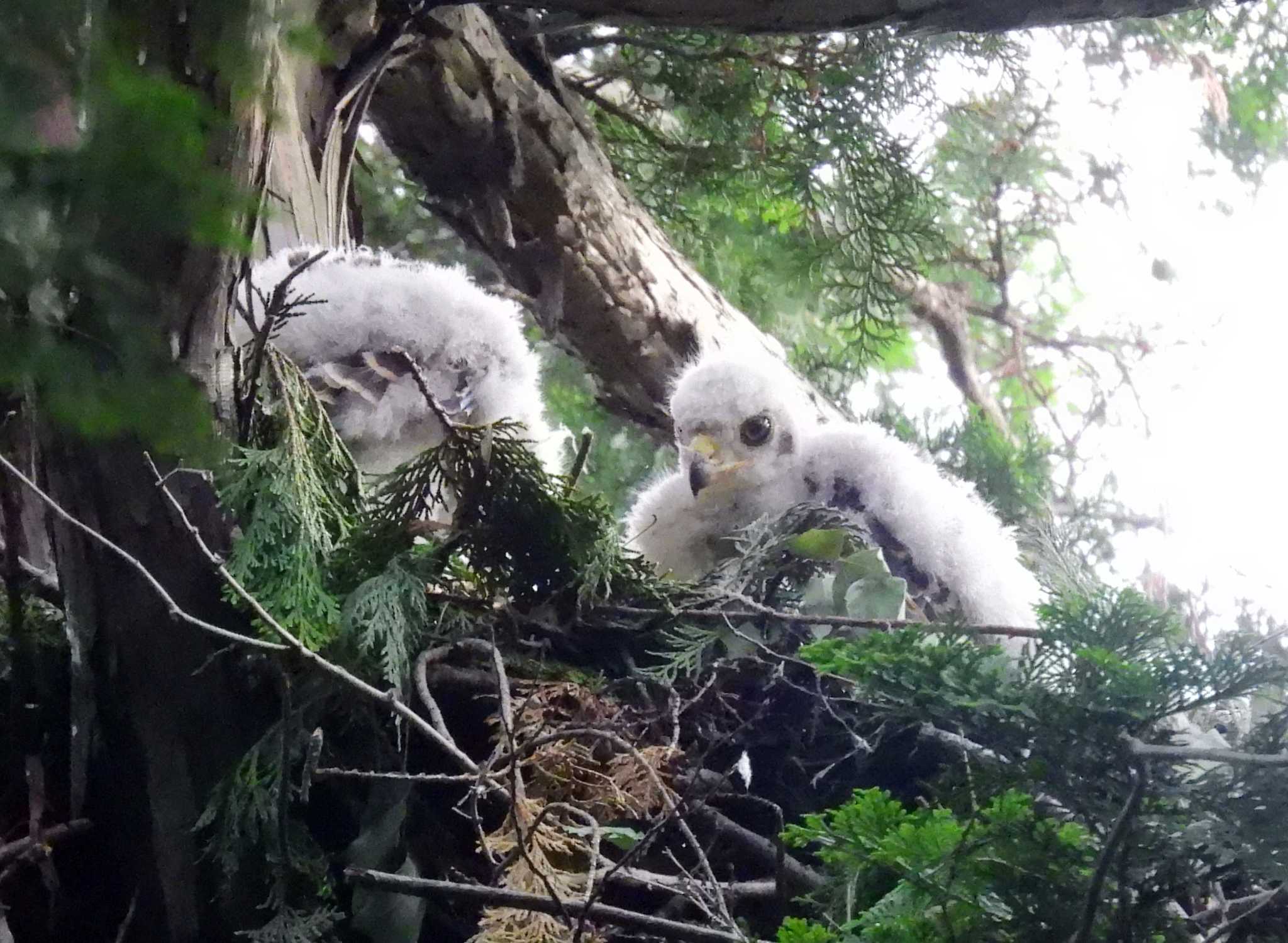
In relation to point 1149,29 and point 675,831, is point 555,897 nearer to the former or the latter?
point 675,831

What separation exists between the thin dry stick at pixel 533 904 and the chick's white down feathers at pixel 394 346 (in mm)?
1040

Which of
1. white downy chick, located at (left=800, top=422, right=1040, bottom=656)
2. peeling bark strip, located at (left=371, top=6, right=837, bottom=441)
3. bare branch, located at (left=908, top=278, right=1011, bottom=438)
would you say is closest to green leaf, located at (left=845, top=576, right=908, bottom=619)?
white downy chick, located at (left=800, top=422, right=1040, bottom=656)

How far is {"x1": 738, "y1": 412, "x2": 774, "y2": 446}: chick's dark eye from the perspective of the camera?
234 cm

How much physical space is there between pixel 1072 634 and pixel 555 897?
494 mm

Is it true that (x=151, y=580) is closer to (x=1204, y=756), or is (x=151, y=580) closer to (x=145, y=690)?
(x=145, y=690)

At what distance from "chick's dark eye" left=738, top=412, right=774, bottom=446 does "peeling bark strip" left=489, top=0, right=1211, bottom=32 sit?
86cm

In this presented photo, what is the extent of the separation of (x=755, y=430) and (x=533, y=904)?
1434 mm

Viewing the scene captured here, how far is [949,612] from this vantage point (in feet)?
3.64

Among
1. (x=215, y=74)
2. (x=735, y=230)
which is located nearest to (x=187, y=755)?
(x=215, y=74)

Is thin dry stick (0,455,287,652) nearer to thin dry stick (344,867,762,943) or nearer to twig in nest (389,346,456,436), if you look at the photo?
thin dry stick (344,867,762,943)

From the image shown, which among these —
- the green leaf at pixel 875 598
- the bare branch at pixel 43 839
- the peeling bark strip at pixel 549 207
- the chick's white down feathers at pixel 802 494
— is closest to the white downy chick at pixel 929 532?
the chick's white down feathers at pixel 802 494

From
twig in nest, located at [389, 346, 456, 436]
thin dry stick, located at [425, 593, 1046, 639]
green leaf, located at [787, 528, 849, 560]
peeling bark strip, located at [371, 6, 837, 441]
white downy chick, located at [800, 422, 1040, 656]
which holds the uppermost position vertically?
peeling bark strip, located at [371, 6, 837, 441]

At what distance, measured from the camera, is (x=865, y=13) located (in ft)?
5.10

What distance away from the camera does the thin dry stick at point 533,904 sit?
98cm
